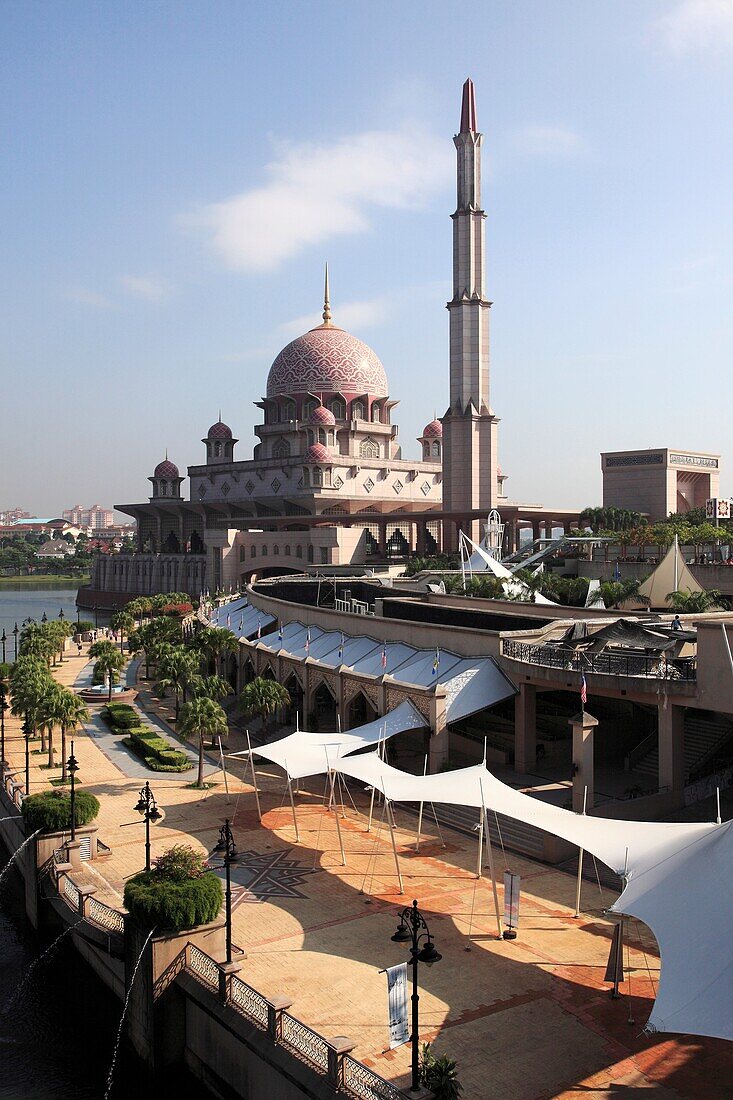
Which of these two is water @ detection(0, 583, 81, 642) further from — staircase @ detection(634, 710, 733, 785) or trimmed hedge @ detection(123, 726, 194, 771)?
staircase @ detection(634, 710, 733, 785)

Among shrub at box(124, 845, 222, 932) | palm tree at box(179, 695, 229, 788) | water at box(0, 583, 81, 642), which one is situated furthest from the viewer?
water at box(0, 583, 81, 642)

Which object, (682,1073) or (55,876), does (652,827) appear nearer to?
(682,1073)

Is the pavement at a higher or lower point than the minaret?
lower

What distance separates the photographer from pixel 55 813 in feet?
85.9

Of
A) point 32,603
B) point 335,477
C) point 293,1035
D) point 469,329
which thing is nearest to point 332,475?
point 335,477

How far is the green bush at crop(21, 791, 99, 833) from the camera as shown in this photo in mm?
26156

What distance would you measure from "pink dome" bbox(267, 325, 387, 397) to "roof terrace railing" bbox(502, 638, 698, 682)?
8602 centimetres

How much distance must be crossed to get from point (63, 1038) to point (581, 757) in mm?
15697

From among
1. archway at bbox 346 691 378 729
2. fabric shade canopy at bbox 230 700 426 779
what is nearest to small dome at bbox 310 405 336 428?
archway at bbox 346 691 378 729

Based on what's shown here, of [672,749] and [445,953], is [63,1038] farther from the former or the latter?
[672,749]

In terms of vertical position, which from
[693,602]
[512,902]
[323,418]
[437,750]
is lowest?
[512,902]

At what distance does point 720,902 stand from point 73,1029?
14555 millimetres

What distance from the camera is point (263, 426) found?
117562 mm

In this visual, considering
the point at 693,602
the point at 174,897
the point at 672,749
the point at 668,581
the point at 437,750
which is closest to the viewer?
the point at 174,897
